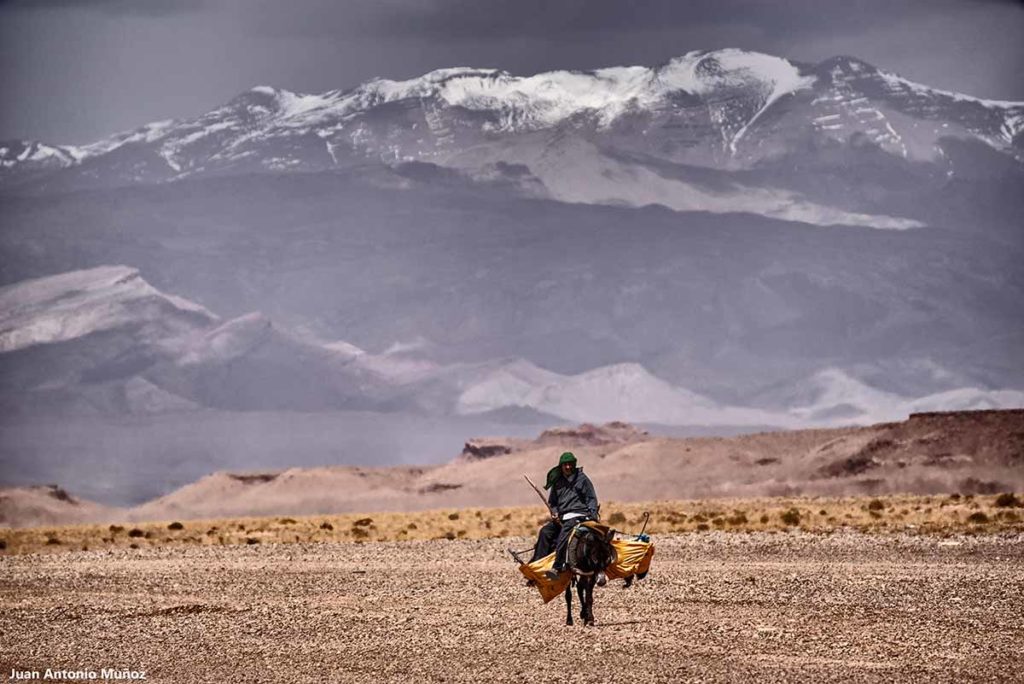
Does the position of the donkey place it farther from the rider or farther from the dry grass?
the dry grass

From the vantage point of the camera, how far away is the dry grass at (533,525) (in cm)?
4712

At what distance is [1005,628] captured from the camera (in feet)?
71.7

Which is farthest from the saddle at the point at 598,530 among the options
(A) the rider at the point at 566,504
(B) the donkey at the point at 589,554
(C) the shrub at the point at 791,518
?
(C) the shrub at the point at 791,518

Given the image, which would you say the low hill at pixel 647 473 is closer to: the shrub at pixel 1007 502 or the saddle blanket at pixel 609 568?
the shrub at pixel 1007 502

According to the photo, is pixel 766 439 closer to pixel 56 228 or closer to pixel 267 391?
pixel 267 391

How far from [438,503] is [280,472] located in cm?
1716

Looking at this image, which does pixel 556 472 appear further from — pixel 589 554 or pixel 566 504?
pixel 589 554

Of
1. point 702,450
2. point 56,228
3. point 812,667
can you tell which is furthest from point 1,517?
point 812,667

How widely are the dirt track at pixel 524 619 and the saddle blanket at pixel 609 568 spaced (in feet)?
2.09

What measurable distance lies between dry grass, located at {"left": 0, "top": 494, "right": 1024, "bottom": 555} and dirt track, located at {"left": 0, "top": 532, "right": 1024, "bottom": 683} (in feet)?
31.5

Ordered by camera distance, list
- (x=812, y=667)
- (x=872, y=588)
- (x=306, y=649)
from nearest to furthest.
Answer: (x=812, y=667) → (x=306, y=649) → (x=872, y=588)

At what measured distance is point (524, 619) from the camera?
939 inches

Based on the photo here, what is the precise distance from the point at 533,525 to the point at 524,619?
29.7 metres

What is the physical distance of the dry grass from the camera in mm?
47125
